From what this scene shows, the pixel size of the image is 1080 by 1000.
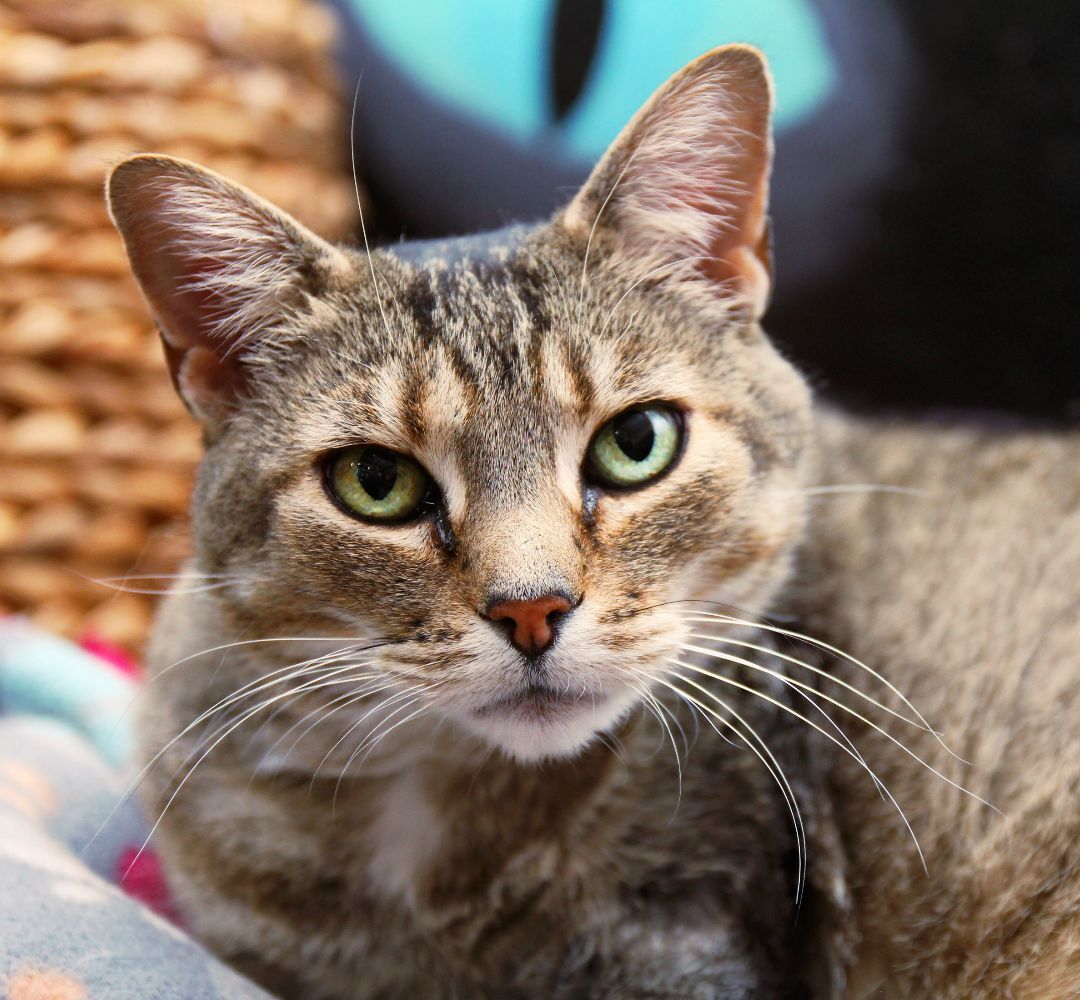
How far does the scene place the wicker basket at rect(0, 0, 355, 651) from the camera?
1.80 m

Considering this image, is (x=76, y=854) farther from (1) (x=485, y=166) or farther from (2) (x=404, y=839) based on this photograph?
(1) (x=485, y=166)

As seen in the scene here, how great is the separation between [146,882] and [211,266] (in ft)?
2.46

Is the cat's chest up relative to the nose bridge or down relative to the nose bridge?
down

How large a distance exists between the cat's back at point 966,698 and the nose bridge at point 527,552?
14.0 inches

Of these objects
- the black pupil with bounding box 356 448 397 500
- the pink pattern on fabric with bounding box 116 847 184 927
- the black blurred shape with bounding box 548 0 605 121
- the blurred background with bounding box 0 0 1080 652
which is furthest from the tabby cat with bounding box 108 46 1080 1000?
the black blurred shape with bounding box 548 0 605 121

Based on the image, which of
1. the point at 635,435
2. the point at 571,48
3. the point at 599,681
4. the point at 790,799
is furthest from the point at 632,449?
the point at 571,48

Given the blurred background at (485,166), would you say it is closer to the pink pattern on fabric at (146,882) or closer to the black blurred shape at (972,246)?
the black blurred shape at (972,246)

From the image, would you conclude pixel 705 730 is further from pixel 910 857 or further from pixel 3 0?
pixel 3 0

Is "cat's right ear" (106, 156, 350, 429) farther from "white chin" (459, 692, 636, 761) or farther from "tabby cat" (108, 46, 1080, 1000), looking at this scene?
"white chin" (459, 692, 636, 761)

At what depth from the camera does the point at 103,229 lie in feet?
6.18

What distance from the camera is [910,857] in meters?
1.11

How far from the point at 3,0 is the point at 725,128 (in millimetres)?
1307

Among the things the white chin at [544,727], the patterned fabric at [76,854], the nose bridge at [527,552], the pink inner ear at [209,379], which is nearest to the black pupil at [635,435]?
the nose bridge at [527,552]

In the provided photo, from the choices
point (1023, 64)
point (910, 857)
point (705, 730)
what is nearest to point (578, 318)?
point (705, 730)
